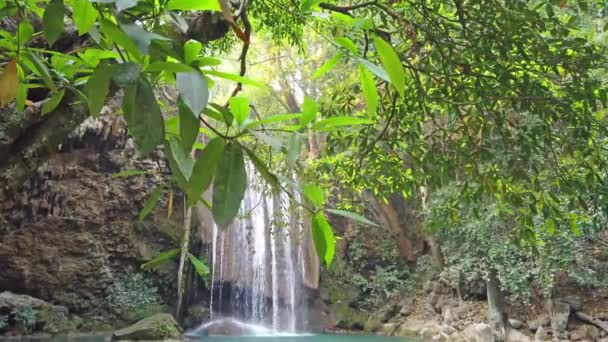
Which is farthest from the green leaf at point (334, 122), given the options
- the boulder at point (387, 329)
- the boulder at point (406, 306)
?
the boulder at point (406, 306)

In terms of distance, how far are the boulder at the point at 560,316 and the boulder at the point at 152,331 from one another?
6.11m

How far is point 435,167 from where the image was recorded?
1.94m

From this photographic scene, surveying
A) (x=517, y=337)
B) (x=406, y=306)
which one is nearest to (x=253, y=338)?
(x=406, y=306)

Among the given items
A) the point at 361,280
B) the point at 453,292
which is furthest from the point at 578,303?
the point at 361,280

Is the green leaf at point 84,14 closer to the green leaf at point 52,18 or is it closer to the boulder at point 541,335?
the green leaf at point 52,18

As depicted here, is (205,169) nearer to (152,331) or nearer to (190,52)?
(190,52)

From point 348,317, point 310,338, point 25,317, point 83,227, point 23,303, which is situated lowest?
point 310,338

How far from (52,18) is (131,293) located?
947cm

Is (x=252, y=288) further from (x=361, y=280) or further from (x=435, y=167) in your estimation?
(x=435, y=167)

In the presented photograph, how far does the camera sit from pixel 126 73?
52 cm

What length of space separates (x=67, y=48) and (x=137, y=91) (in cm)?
214

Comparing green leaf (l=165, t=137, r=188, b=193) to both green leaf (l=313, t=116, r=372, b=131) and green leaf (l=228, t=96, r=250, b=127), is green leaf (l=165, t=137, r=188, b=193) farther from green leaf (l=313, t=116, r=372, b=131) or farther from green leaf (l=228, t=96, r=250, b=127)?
green leaf (l=313, t=116, r=372, b=131)

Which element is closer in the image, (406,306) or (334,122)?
(334,122)

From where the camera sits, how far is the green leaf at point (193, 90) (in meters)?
0.49
